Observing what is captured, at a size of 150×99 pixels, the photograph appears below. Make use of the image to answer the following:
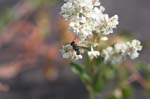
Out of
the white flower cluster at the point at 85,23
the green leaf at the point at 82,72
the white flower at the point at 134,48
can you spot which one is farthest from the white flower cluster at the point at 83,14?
the green leaf at the point at 82,72

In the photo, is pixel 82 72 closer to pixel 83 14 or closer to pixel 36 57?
pixel 83 14

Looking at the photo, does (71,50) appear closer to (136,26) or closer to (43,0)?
(43,0)

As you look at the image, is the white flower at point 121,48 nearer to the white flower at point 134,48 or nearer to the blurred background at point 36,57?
the white flower at point 134,48

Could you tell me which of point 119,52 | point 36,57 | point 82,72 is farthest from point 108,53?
point 36,57

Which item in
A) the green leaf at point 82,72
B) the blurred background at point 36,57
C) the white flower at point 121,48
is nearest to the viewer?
the white flower at point 121,48

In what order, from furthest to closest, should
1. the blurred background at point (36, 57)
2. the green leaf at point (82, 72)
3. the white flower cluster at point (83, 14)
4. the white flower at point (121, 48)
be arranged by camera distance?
the blurred background at point (36, 57)
the green leaf at point (82, 72)
the white flower at point (121, 48)
the white flower cluster at point (83, 14)

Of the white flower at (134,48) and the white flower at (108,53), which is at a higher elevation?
the white flower at (108,53)

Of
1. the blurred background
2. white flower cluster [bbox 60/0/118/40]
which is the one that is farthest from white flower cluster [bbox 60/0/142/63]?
the blurred background

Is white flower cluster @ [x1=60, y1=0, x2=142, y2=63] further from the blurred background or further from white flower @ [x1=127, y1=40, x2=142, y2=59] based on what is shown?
the blurred background

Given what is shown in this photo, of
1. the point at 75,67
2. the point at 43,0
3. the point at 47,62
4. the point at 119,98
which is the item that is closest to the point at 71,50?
the point at 75,67
